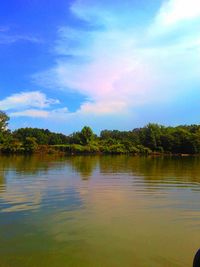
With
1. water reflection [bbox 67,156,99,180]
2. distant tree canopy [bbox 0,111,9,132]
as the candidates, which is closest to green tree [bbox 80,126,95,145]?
distant tree canopy [bbox 0,111,9,132]

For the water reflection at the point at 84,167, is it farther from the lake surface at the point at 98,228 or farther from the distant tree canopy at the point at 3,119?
the distant tree canopy at the point at 3,119

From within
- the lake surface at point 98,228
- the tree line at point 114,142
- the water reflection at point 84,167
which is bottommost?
the lake surface at point 98,228

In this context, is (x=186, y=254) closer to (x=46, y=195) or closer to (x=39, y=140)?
(x=46, y=195)

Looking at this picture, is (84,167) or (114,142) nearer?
(84,167)

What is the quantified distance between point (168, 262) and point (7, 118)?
232 feet

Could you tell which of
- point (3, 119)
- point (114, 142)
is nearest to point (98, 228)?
point (3, 119)

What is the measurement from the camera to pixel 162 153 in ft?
291

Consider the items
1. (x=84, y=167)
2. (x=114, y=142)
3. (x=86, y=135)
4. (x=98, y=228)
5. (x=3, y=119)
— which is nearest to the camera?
(x=98, y=228)

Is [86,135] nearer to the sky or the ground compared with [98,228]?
nearer to the sky

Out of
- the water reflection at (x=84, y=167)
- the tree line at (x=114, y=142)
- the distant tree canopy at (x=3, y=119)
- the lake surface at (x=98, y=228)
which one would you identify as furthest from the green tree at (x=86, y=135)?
the lake surface at (x=98, y=228)

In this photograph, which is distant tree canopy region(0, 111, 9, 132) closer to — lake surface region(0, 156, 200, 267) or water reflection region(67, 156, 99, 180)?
water reflection region(67, 156, 99, 180)

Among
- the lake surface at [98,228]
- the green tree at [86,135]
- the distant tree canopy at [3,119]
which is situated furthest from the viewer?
the green tree at [86,135]

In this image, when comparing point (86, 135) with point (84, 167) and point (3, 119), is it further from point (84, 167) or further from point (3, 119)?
point (84, 167)

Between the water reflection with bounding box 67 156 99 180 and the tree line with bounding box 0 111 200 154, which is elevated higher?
the tree line with bounding box 0 111 200 154
